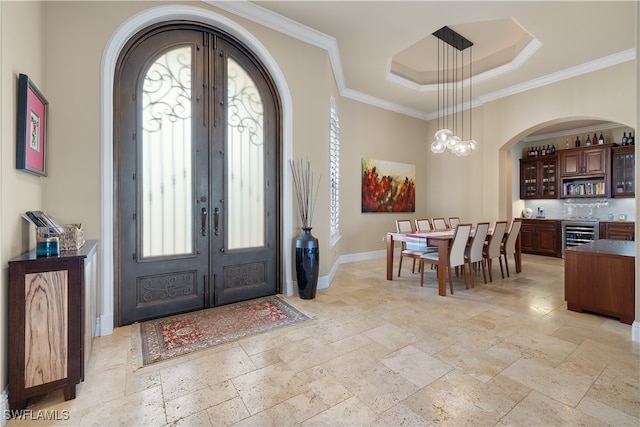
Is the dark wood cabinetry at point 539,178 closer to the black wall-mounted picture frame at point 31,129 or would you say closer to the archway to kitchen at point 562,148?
the archway to kitchen at point 562,148

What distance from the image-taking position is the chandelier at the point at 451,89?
443 centimetres

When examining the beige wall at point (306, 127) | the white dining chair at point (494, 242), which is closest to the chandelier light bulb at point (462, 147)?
the white dining chair at point (494, 242)

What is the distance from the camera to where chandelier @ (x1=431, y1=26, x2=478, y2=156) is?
4434 millimetres

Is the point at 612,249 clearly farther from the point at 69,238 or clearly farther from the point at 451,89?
the point at 69,238

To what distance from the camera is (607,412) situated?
1.59m

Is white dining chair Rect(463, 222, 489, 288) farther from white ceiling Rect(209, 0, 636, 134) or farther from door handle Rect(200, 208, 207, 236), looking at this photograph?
door handle Rect(200, 208, 207, 236)

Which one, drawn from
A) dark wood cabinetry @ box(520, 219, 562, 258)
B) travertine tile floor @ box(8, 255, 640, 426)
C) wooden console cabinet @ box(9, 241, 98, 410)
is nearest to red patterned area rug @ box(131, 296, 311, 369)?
travertine tile floor @ box(8, 255, 640, 426)

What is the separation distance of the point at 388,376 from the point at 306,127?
3.01 m

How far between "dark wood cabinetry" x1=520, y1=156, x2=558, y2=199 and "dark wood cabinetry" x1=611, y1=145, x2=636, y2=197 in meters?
0.99

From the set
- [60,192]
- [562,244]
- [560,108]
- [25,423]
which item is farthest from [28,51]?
[562,244]

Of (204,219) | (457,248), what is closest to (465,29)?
(457,248)

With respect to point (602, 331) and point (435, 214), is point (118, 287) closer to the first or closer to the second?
point (602, 331)

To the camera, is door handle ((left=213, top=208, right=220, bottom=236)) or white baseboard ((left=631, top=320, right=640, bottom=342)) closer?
white baseboard ((left=631, top=320, right=640, bottom=342))

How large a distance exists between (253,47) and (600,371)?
14.3ft
